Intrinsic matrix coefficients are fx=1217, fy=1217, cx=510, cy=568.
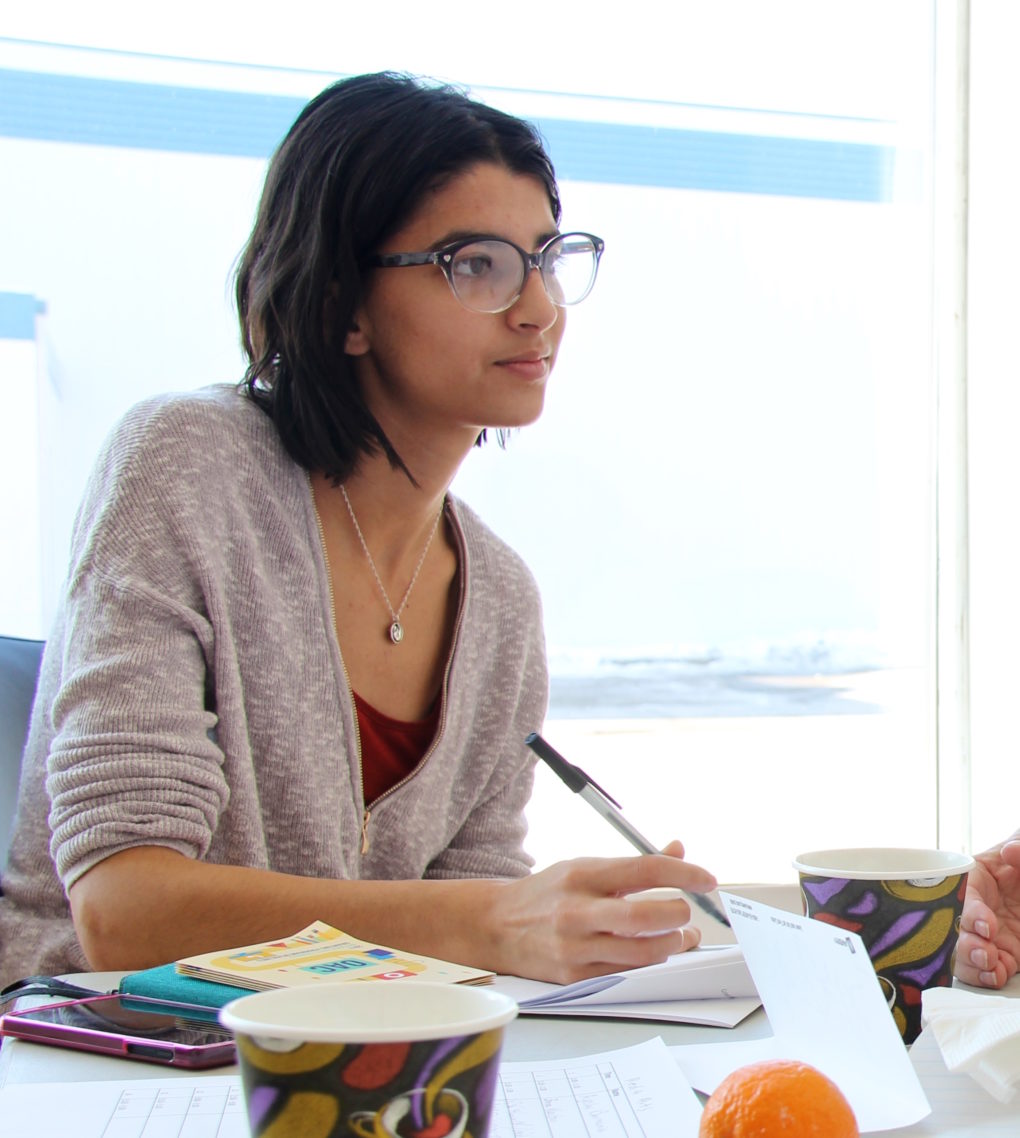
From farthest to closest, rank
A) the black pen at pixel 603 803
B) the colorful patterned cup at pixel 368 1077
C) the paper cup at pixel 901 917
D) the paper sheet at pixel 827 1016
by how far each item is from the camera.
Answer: the black pen at pixel 603 803, the paper cup at pixel 901 917, the paper sheet at pixel 827 1016, the colorful patterned cup at pixel 368 1077

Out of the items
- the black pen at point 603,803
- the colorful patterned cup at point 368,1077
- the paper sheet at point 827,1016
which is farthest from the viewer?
the black pen at point 603,803

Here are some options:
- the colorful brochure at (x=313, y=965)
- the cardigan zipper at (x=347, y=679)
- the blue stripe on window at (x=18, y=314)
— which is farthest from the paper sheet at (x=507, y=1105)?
the blue stripe on window at (x=18, y=314)

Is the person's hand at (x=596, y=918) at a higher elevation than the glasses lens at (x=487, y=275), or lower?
lower

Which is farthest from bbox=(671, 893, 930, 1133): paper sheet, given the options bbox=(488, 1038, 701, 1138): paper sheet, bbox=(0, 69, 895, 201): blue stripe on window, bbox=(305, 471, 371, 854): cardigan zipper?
bbox=(0, 69, 895, 201): blue stripe on window

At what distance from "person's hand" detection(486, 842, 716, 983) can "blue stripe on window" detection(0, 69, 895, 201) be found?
2.02 meters

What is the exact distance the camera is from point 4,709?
116cm

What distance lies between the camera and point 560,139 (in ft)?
9.31

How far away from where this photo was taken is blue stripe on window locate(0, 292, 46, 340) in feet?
8.71

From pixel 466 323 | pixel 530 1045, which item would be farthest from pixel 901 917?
pixel 466 323

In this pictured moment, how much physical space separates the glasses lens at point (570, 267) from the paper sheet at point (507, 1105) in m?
0.86

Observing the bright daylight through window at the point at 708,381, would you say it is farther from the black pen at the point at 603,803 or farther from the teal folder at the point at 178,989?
the teal folder at the point at 178,989

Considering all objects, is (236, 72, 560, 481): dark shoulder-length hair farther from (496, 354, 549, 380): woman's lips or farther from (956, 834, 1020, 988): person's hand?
(956, 834, 1020, 988): person's hand

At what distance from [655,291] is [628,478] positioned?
0.45 meters

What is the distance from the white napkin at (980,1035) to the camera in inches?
20.5
